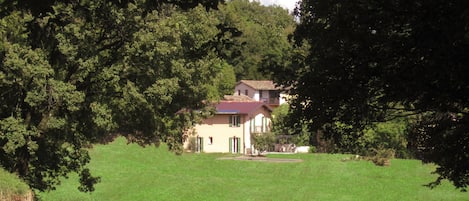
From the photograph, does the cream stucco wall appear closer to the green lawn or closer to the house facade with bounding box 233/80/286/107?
the green lawn

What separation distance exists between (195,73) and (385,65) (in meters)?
23.1

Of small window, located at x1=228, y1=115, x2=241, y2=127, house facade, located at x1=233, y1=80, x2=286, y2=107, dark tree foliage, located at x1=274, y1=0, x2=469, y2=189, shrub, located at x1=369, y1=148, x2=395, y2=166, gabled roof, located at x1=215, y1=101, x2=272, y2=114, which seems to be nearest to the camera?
dark tree foliage, located at x1=274, y1=0, x2=469, y2=189

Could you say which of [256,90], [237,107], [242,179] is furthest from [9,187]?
[256,90]

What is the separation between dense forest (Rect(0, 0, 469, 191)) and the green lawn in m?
3.79

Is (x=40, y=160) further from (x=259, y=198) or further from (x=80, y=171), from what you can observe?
(x=259, y=198)

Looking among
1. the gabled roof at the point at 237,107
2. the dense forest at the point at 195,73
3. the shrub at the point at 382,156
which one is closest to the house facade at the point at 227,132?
the gabled roof at the point at 237,107

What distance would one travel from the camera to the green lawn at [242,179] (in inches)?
1134

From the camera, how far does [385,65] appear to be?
296 inches

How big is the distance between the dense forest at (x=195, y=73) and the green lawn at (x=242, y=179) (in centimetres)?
379

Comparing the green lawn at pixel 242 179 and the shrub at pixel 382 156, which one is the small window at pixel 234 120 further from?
the shrub at pixel 382 156

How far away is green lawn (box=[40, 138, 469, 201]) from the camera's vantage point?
28812 millimetres

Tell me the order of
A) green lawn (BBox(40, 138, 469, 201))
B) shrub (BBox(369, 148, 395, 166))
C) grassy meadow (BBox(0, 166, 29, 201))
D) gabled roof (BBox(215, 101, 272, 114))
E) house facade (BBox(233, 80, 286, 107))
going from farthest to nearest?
house facade (BBox(233, 80, 286, 107)), gabled roof (BBox(215, 101, 272, 114)), shrub (BBox(369, 148, 395, 166)), green lawn (BBox(40, 138, 469, 201)), grassy meadow (BBox(0, 166, 29, 201))

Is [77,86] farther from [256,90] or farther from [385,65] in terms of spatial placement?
[256,90]

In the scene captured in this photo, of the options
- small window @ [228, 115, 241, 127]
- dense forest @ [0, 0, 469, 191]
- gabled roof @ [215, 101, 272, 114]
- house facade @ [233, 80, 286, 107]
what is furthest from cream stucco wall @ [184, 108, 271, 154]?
house facade @ [233, 80, 286, 107]
